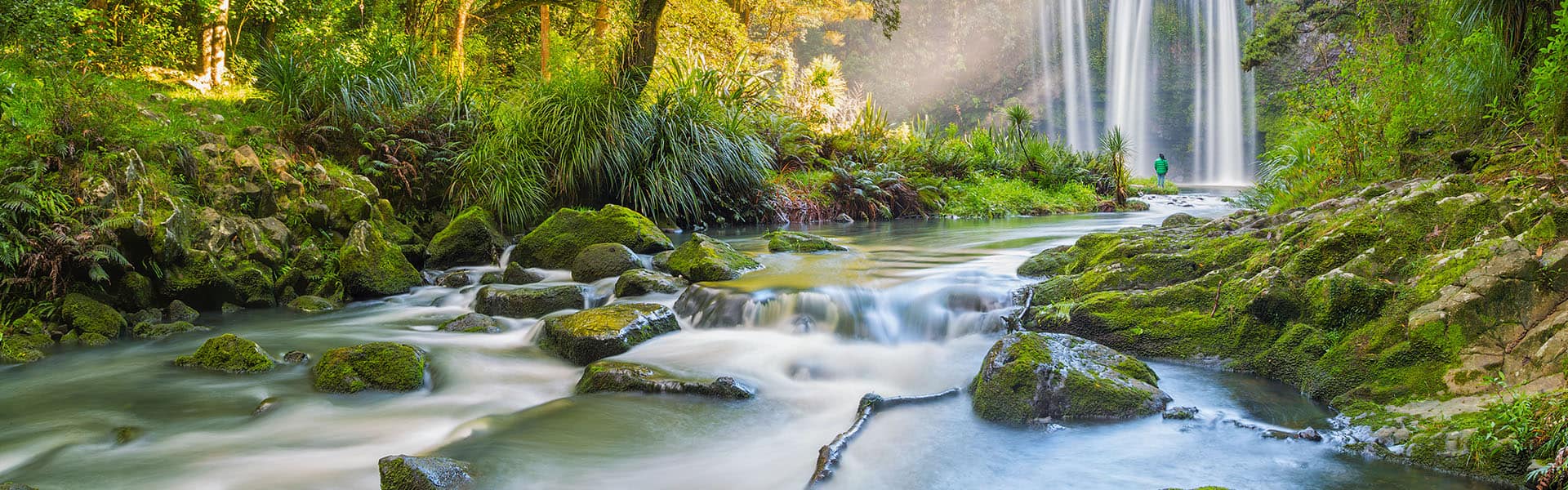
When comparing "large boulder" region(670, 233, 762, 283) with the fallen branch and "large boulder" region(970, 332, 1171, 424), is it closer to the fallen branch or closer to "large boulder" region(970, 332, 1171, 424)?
the fallen branch

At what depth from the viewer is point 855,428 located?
362 cm

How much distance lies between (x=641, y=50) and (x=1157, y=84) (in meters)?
49.3

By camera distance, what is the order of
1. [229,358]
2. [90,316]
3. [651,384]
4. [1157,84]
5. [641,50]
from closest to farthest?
1. [651,384]
2. [229,358]
3. [90,316]
4. [641,50]
5. [1157,84]

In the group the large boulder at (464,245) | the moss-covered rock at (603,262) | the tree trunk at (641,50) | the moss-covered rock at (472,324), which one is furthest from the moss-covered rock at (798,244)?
the tree trunk at (641,50)

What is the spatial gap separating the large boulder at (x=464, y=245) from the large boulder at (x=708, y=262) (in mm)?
2210

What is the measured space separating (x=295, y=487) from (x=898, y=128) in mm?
18765

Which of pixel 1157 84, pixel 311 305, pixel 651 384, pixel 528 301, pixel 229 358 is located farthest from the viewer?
pixel 1157 84

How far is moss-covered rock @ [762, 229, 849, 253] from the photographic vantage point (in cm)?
870

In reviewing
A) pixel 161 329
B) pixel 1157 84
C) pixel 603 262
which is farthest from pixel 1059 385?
pixel 1157 84

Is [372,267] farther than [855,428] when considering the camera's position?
Yes

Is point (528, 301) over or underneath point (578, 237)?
underneath

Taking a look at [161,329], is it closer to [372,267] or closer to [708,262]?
[372,267]

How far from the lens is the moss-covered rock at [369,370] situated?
435cm

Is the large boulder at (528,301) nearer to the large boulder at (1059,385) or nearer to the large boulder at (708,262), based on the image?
the large boulder at (708,262)
